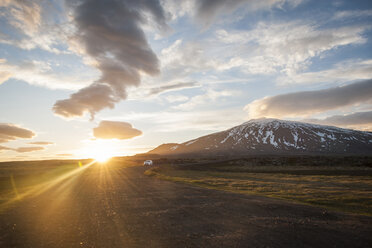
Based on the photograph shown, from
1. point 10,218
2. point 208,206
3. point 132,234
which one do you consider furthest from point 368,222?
point 10,218

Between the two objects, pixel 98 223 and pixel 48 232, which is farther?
pixel 98 223

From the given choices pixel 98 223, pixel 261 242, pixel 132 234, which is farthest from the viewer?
pixel 98 223

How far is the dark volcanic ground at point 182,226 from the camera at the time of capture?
346 inches

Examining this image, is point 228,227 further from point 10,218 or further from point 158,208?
point 10,218

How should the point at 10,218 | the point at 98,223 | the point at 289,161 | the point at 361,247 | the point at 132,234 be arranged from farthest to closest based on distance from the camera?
the point at 289,161 < the point at 10,218 < the point at 98,223 < the point at 132,234 < the point at 361,247

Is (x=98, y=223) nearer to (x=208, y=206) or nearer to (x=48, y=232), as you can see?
(x=48, y=232)

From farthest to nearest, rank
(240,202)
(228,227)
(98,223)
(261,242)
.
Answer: (240,202)
(98,223)
(228,227)
(261,242)

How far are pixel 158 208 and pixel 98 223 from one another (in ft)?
13.9

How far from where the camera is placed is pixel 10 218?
13.4 meters

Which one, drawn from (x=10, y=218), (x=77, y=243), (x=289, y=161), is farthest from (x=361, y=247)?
(x=289, y=161)

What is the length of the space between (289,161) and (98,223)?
85.7m

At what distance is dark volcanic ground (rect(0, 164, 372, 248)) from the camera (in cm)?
880

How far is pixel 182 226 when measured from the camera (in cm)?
1087

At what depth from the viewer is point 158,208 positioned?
1486 centimetres
